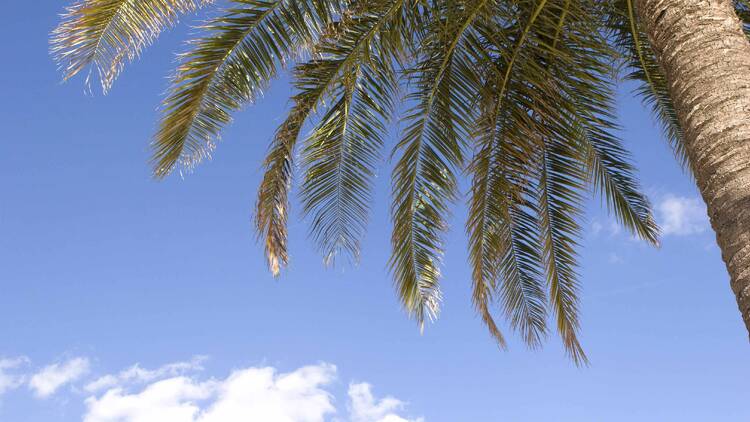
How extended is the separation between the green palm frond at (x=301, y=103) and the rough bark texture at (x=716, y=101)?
3.23 meters

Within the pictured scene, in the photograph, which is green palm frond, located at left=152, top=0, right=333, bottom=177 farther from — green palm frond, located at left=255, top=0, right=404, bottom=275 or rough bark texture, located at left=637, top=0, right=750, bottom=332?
rough bark texture, located at left=637, top=0, right=750, bottom=332

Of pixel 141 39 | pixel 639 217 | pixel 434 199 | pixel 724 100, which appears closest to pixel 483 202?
pixel 434 199

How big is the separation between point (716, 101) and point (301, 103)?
4.46 m

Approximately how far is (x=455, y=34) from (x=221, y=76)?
216 centimetres

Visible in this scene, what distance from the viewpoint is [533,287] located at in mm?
8398

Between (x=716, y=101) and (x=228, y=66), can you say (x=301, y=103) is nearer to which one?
(x=228, y=66)

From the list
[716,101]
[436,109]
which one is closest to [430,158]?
[436,109]

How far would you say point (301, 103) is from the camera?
7.58 m

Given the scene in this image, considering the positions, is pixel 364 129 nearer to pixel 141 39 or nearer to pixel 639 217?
pixel 141 39

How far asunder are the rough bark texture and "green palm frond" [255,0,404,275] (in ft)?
10.6

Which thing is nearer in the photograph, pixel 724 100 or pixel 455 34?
pixel 724 100

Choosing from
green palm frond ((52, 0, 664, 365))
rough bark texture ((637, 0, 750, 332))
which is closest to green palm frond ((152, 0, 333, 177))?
green palm frond ((52, 0, 664, 365))

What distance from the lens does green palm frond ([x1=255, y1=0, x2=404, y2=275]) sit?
728cm

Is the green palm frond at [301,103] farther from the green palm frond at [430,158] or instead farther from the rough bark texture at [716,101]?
the rough bark texture at [716,101]
